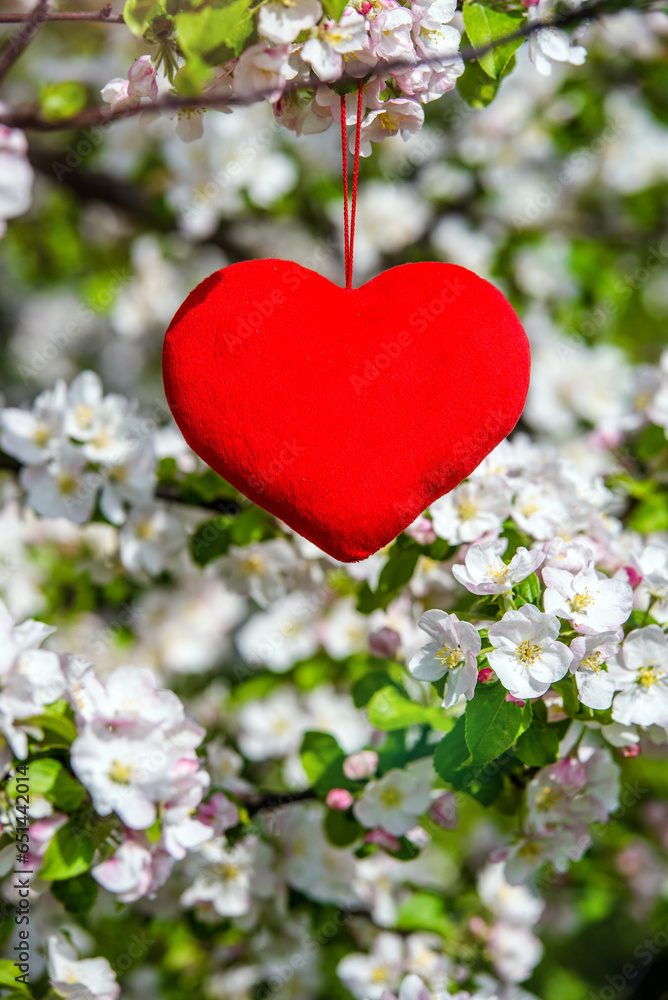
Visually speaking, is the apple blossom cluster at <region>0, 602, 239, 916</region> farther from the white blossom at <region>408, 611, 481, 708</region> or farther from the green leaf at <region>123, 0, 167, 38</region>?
the green leaf at <region>123, 0, 167, 38</region>

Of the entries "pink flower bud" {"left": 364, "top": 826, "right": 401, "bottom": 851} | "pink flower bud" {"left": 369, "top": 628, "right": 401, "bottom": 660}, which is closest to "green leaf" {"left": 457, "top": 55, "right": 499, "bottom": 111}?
"pink flower bud" {"left": 369, "top": 628, "right": 401, "bottom": 660}

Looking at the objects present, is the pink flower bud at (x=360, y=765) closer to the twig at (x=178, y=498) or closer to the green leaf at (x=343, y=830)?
the green leaf at (x=343, y=830)

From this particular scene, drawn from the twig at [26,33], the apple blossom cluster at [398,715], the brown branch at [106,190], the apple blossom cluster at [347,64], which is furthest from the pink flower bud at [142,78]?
the brown branch at [106,190]

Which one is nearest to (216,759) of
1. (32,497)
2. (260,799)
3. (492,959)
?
(260,799)

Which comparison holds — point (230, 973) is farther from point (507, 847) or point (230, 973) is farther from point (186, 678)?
point (186, 678)

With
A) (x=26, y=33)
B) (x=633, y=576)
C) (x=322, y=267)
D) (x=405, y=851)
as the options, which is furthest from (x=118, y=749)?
(x=322, y=267)
